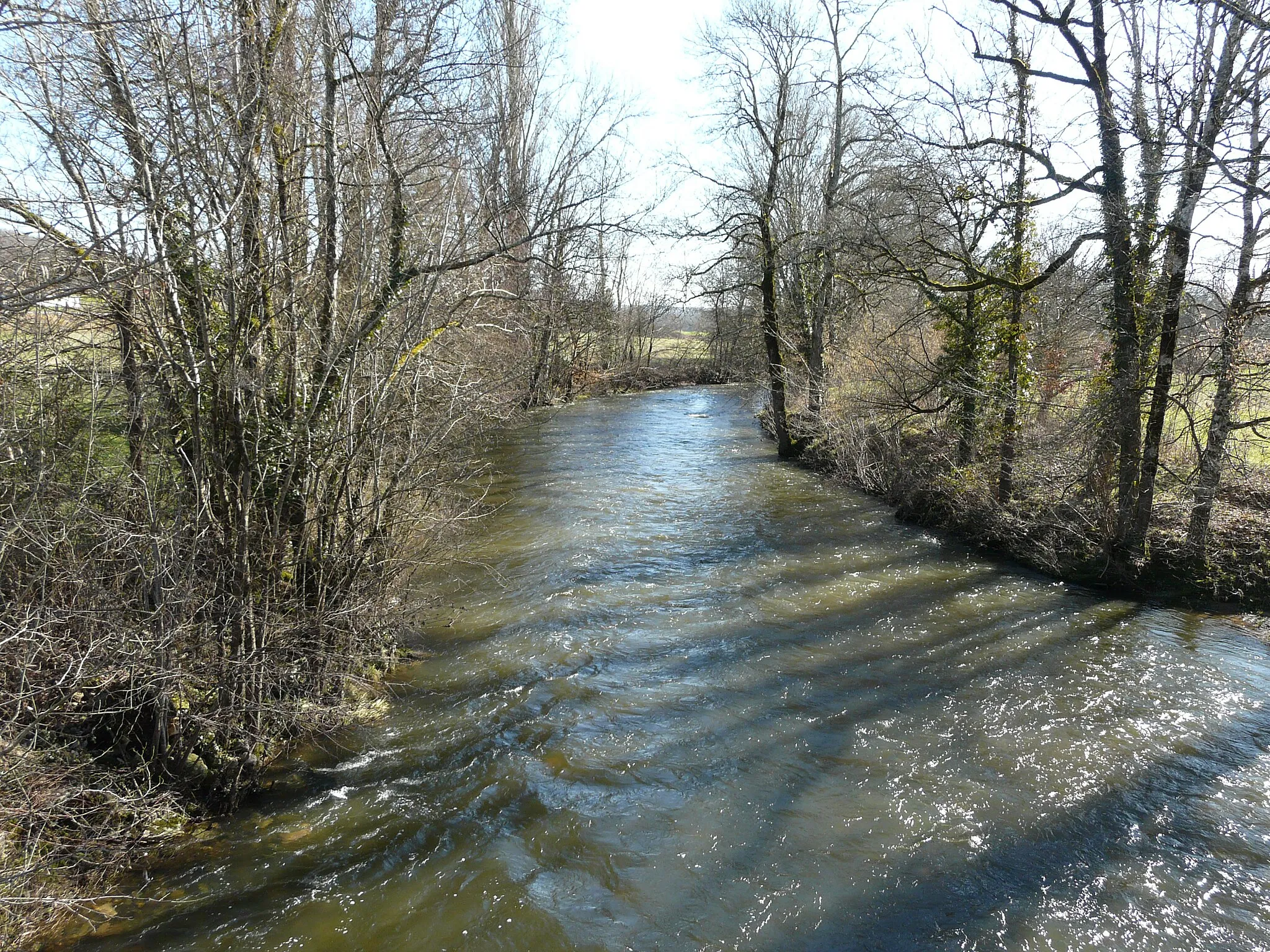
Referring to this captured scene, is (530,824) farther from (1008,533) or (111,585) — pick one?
(1008,533)

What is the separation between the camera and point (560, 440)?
20.4 m

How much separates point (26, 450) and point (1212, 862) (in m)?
7.98

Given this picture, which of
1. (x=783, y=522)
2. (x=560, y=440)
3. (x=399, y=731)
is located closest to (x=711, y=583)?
(x=783, y=522)

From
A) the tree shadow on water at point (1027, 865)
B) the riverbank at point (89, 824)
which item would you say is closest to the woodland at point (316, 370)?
the riverbank at point (89, 824)

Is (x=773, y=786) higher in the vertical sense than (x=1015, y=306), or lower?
lower

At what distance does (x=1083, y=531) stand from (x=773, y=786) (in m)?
7.07

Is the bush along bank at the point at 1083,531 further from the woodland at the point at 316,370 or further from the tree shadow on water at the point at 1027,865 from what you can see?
the tree shadow on water at the point at 1027,865

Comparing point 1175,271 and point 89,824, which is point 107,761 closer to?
point 89,824

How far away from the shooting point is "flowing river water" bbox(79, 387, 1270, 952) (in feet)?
13.6

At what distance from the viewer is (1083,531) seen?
9875 millimetres

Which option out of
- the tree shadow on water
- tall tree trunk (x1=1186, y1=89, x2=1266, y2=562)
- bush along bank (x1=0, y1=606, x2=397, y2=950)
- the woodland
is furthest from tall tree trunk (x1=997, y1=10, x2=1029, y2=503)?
bush along bank (x1=0, y1=606, x2=397, y2=950)

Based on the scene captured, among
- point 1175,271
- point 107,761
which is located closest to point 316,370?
point 107,761

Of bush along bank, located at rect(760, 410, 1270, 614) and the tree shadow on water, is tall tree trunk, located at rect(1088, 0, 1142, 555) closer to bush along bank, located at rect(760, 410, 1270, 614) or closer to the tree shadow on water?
bush along bank, located at rect(760, 410, 1270, 614)

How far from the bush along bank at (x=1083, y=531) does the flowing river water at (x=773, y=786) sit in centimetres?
52
